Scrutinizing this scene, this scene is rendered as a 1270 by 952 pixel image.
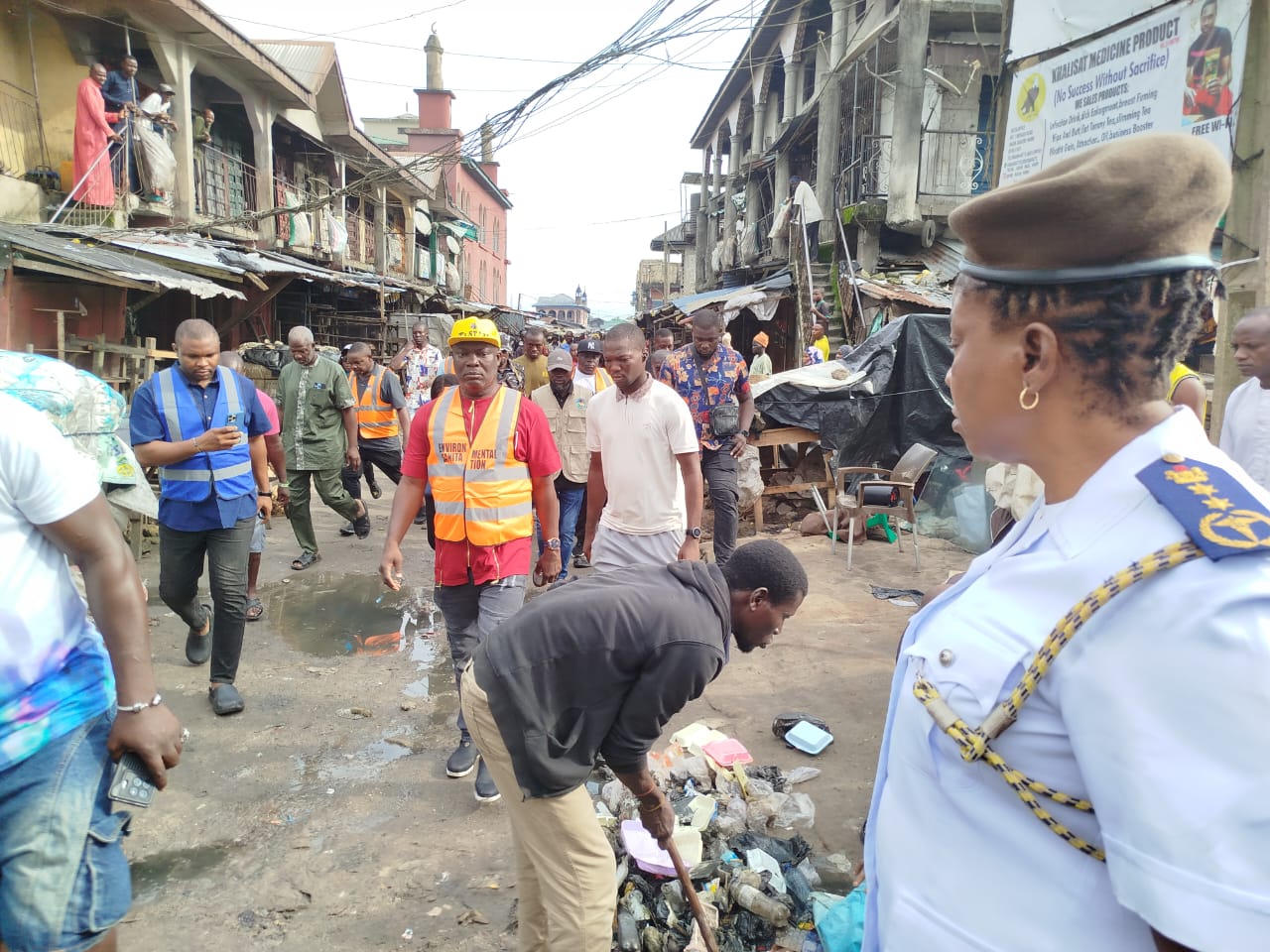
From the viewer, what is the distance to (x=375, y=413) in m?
7.68

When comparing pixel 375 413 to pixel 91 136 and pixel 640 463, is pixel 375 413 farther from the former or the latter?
pixel 91 136

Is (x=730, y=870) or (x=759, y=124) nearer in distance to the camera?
(x=730, y=870)

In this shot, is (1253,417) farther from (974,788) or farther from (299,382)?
(299,382)

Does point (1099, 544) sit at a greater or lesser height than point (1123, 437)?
lesser

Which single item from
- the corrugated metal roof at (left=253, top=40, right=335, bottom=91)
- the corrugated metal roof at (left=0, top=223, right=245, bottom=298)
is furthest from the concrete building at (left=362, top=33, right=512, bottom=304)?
the corrugated metal roof at (left=0, top=223, right=245, bottom=298)

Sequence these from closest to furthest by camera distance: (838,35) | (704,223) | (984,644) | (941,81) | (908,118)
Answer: (984,644)
(941,81)
(908,118)
(838,35)
(704,223)

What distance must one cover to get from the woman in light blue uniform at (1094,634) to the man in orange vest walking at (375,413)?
7036mm

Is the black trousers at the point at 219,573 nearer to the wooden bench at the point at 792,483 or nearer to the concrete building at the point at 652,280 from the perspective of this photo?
the wooden bench at the point at 792,483

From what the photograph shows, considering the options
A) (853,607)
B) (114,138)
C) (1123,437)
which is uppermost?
(114,138)

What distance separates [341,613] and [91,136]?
689cm

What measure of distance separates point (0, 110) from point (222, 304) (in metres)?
4.03

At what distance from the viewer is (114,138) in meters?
9.16

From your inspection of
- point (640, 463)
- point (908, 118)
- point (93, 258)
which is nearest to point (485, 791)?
point (640, 463)

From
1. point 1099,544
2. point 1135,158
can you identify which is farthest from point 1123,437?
point 1135,158
